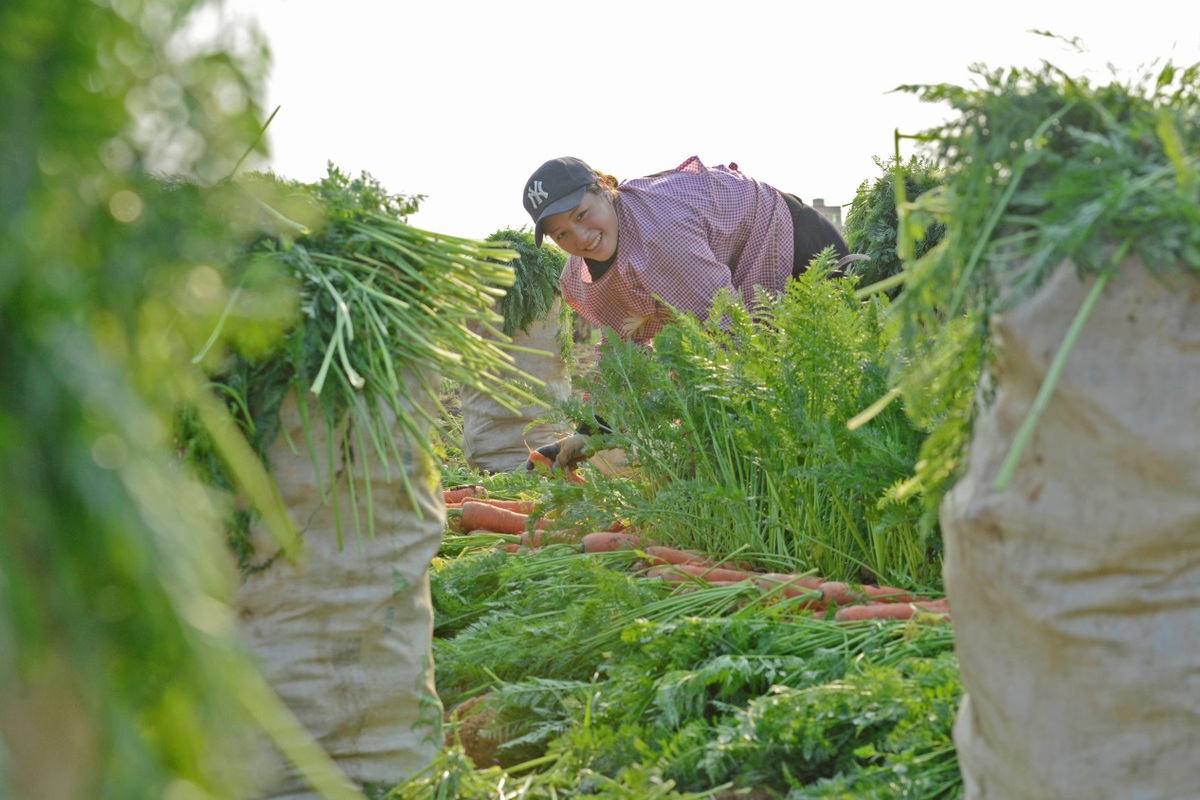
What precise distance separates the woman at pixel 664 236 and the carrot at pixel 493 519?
1.15 ft

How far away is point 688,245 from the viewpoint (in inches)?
170

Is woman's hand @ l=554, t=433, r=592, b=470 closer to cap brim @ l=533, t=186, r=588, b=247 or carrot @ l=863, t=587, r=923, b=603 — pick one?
cap brim @ l=533, t=186, r=588, b=247

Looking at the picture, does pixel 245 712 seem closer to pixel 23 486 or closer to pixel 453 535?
pixel 23 486

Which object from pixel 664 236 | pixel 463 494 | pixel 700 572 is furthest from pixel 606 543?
pixel 664 236

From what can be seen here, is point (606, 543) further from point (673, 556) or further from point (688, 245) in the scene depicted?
point (688, 245)

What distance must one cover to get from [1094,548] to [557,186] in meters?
3.34

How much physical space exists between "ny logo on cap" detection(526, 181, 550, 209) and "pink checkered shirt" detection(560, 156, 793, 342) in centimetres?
39

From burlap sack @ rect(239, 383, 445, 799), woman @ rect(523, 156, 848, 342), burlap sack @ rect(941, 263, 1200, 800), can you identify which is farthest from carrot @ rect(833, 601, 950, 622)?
woman @ rect(523, 156, 848, 342)

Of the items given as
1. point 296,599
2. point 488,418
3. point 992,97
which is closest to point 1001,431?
point 992,97

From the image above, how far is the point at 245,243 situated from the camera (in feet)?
5.59

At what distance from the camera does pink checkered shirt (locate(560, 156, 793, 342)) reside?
170 inches

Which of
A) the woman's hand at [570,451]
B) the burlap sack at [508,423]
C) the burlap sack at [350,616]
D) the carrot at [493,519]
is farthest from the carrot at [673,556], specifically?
the burlap sack at [508,423]

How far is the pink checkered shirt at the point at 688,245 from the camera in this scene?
432cm

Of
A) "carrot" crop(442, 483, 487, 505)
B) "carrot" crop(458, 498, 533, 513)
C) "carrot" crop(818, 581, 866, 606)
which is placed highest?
"carrot" crop(818, 581, 866, 606)
